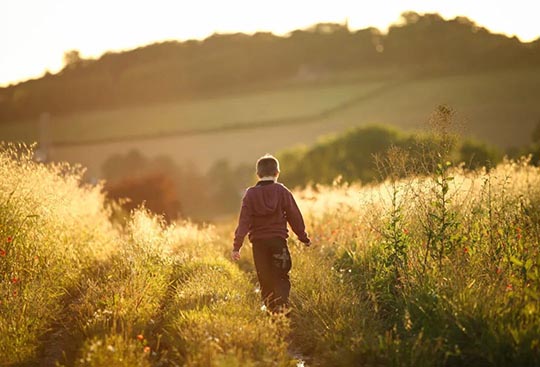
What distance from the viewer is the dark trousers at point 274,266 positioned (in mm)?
8461

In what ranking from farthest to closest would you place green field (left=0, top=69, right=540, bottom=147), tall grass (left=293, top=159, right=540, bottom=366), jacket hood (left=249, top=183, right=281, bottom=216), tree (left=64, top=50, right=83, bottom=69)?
tree (left=64, top=50, right=83, bottom=69) → green field (left=0, top=69, right=540, bottom=147) → jacket hood (left=249, top=183, right=281, bottom=216) → tall grass (left=293, top=159, right=540, bottom=366)

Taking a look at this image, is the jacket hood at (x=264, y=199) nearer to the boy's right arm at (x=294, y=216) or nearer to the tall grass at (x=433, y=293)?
the boy's right arm at (x=294, y=216)

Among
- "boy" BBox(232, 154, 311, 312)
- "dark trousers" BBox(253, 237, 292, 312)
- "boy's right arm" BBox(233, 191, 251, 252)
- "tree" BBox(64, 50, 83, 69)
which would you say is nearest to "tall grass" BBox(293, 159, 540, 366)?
"dark trousers" BBox(253, 237, 292, 312)

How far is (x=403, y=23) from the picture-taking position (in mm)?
69125

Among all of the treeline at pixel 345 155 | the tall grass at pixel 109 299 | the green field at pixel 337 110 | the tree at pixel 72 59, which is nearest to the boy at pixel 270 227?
the tall grass at pixel 109 299

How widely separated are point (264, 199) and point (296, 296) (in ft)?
4.99

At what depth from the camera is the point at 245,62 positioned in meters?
76.1

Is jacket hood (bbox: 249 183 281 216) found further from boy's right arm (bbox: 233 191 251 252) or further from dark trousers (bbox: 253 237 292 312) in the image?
dark trousers (bbox: 253 237 292 312)

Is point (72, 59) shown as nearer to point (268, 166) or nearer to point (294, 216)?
point (268, 166)

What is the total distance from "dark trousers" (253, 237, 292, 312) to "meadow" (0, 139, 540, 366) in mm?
296

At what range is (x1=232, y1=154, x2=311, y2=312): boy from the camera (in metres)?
8.46

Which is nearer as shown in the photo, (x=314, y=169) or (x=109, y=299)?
(x=109, y=299)

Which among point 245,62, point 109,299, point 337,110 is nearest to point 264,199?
point 109,299

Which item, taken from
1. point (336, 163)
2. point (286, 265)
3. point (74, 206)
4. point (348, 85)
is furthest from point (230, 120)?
point (286, 265)
